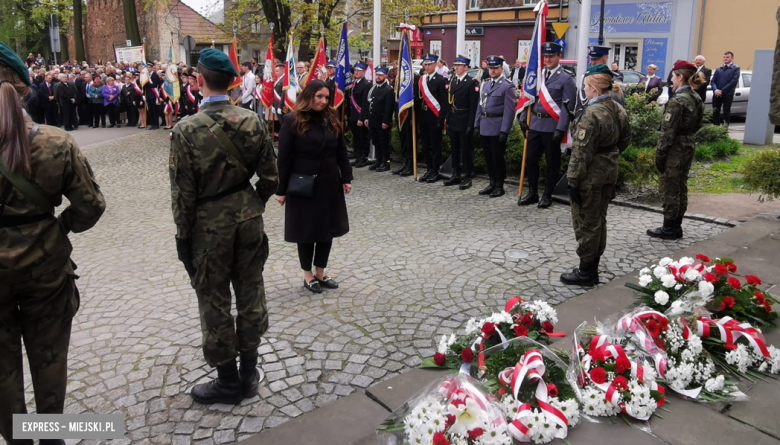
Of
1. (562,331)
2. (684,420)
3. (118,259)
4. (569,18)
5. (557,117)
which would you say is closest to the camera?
(684,420)

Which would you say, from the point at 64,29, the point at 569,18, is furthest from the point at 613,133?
the point at 64,29

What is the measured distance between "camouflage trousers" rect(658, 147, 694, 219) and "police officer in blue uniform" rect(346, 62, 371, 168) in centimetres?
638

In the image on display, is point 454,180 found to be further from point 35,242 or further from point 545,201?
point 35,242

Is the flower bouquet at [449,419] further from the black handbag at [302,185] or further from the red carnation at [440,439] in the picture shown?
the black handbag at [302,185]

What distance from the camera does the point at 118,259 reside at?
6648mm

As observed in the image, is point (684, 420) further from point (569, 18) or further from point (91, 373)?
point (569, 18)

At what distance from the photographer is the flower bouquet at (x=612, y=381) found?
128 inches

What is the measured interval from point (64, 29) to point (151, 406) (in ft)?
170

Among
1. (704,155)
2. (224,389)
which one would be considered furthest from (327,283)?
(704,155)

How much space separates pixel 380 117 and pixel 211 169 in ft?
27.3

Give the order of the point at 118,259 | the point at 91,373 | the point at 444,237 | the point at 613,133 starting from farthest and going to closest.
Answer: the point at 444,237 → the point at 118,259 → the point at 613,133 → the point at 91,373

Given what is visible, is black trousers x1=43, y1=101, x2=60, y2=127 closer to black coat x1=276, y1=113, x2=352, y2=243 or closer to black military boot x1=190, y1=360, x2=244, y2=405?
black coat x1=276, y1=113, x2=352, y2=243

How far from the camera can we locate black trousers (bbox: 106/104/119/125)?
66.2 feet

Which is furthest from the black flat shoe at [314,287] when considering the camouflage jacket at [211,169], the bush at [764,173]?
the bush at [764,173]
